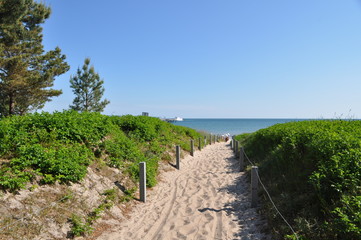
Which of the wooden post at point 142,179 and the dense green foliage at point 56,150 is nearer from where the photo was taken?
the dense green foliage at point 56,150

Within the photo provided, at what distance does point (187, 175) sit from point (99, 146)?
4.17 meters

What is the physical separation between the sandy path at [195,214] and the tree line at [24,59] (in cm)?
1389

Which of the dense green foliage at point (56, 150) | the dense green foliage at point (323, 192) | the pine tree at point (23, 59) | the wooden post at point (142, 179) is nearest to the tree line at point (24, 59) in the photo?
the pine tree at point (23, 59)

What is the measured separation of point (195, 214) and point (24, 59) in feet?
66.1

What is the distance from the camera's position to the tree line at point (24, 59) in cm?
1255

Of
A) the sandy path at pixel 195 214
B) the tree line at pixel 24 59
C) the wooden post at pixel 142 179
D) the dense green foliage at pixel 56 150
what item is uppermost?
the tree line at pixel 24 59

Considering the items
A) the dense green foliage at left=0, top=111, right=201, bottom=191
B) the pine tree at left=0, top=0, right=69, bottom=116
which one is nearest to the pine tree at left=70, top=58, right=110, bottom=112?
the pine tree at left=0, top=0, right=69, bottom=116

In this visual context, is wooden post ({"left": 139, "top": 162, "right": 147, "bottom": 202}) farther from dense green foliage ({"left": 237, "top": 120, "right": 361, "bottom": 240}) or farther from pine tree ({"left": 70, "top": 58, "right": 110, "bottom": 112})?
pine tree ({"left": 70, "top": 58, "right": 110, "bottom": 112})

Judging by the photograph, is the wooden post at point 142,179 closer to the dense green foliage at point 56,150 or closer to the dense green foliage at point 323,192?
the dense green foliage at point 56,150

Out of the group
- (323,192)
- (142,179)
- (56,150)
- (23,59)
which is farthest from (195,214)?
(23,59)

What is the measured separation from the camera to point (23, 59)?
674 inches

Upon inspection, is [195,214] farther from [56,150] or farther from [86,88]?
[86,88]

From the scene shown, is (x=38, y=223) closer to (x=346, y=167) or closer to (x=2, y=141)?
(x=2, y=141)

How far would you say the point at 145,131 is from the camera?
438 inches
